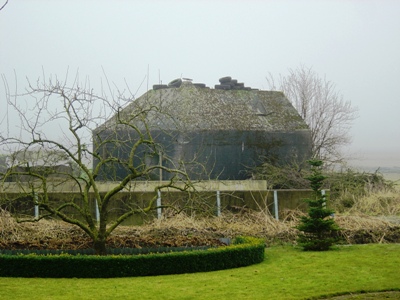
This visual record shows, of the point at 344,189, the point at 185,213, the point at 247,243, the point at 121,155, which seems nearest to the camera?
the point at 247,243

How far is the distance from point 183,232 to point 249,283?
19.7 ft

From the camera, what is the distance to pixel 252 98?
33.2 meters

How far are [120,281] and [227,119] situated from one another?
19.4 meters

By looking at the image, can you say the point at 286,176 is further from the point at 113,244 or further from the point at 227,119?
the point at 113,244

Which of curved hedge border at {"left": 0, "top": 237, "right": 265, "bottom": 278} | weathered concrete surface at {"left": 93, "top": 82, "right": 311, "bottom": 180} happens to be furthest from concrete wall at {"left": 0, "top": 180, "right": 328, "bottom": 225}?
weathered concrete surface at {"left": 93, "top": 82, "right": 311, "bottom": 180}

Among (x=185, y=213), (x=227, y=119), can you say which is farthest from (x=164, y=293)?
(x=227, y=119)

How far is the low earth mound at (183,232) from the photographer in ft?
52.3

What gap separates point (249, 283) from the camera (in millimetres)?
12000

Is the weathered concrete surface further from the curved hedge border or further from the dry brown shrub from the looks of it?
the curved hedge border

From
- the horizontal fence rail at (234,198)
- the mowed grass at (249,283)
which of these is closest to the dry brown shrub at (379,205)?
the horizontal fence rail at (234,198)

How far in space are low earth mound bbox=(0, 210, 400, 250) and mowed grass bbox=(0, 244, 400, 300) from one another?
286 centimetres

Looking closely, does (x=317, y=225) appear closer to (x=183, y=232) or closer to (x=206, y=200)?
(x=183, y=232)

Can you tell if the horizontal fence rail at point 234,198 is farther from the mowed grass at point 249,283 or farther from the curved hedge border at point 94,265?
the curved hedge border at point 94,265

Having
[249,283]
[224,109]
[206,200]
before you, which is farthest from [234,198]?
[224,109]
